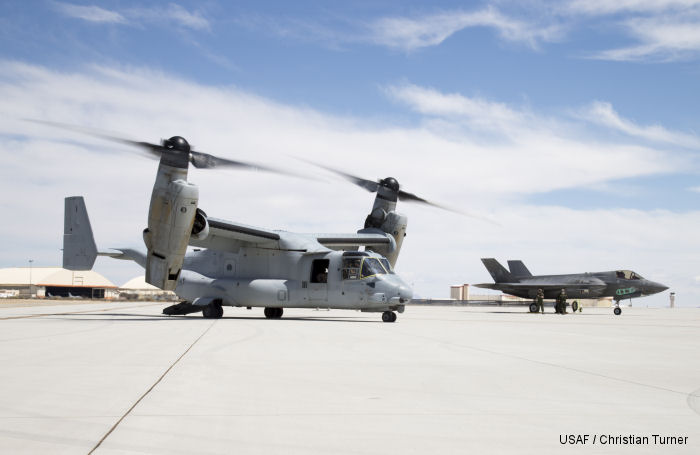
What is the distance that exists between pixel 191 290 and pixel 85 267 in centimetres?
424

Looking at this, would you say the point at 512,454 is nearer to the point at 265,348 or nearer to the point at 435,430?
the point at 435,430

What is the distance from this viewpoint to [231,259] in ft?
78.4

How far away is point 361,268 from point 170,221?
22.2ft

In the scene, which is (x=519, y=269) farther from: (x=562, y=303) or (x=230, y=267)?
(x=230, y=267)

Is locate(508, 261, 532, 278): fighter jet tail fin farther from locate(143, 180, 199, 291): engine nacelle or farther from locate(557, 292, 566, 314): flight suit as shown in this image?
locate(143, 180, 199, 291): engine nacelle

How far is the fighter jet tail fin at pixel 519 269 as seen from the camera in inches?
2093

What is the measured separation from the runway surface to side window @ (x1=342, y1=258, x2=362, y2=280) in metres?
11.4

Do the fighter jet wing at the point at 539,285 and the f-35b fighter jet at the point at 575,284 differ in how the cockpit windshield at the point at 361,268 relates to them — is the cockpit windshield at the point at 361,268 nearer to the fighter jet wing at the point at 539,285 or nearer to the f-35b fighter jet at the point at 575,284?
the f-35b fighter jet at the point at 575,284

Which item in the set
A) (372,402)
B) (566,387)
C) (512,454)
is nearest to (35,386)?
(372,402)

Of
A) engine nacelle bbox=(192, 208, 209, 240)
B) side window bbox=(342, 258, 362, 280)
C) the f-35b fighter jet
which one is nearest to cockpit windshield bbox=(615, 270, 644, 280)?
the f-35b fighter jet

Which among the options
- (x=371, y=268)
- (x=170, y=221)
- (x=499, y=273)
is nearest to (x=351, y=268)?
(x=371, y=268)

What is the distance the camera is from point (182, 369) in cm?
736

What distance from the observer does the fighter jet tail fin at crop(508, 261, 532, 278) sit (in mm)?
53156

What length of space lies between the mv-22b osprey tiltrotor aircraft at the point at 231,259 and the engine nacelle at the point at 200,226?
32 mm
